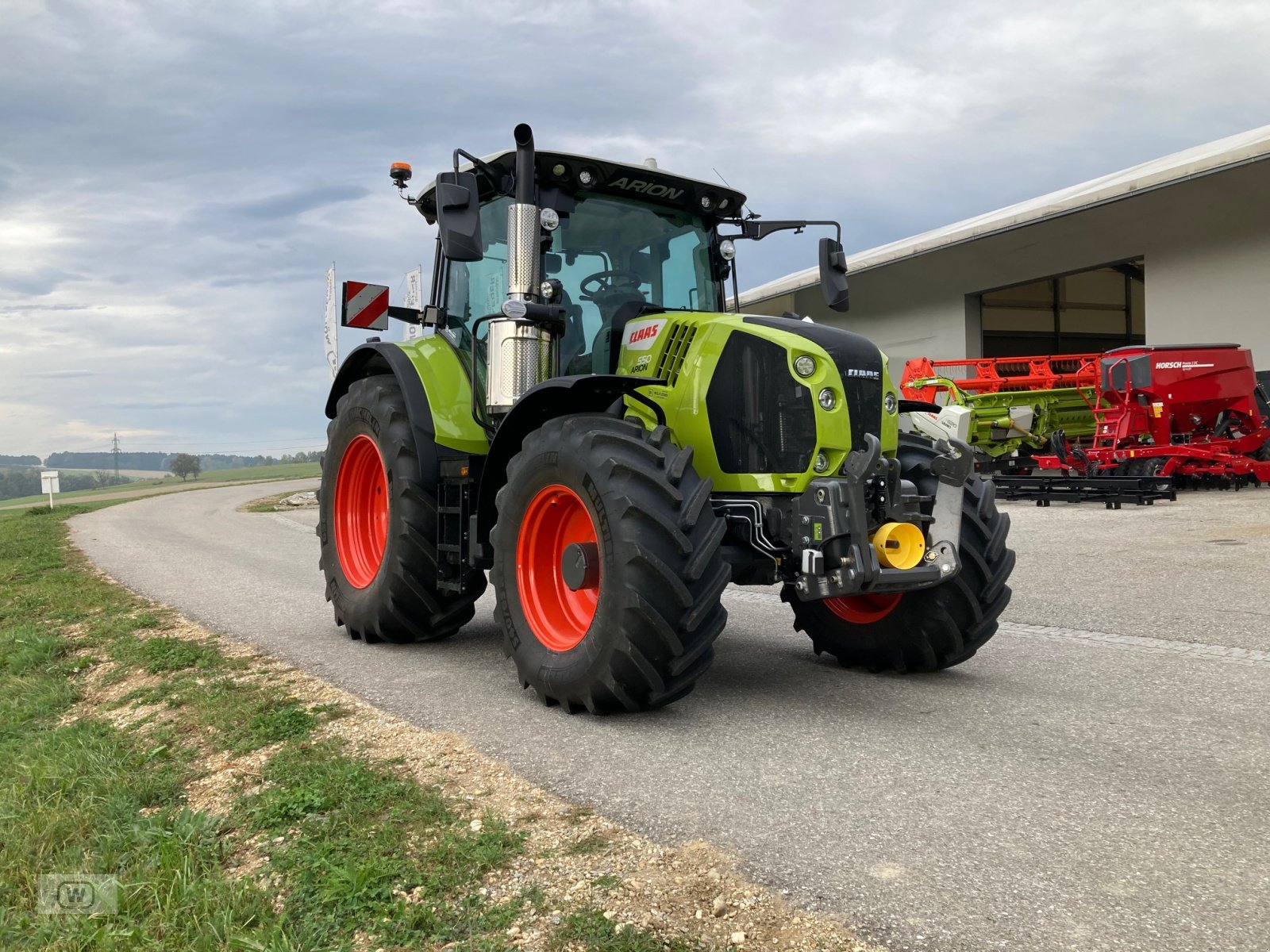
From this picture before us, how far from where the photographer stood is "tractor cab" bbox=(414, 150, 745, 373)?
5297 millimetres

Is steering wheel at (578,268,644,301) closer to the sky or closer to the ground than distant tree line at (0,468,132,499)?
closer to the sky

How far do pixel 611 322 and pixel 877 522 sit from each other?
5.95ft

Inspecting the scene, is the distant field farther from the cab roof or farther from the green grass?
the green grass

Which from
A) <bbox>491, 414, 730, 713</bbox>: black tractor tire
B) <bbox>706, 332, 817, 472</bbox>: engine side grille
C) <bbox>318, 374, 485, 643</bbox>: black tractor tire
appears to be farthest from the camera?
<bbox>318, 374, 485, 643</bbox>: black tractor tire

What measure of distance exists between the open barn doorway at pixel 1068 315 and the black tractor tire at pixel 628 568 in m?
23.8

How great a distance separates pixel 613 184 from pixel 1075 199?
16.6 m

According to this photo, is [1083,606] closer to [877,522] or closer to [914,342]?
[877,522]

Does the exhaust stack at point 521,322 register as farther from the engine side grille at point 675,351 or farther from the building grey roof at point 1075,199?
the building grey roof at point 1075,199

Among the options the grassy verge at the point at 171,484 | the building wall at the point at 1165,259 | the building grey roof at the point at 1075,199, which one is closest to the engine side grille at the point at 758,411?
the building grey roof at the point at 1075,199

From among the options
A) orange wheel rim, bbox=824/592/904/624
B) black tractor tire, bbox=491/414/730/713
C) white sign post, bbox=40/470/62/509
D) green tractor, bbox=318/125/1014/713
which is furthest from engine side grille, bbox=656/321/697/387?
white sign post, bbox=40/470/62/509

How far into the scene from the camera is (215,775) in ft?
12.4

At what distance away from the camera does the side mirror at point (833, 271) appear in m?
5.73

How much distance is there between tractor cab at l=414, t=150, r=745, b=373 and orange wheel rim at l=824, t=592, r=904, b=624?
1.72m

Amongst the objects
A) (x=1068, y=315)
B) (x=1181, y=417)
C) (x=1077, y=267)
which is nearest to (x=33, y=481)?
(x=1068, y=315)
